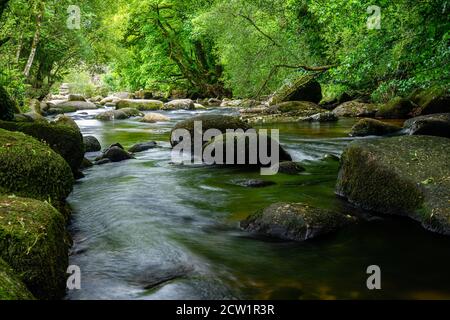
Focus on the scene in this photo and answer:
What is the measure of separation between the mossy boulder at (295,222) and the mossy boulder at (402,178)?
790mm

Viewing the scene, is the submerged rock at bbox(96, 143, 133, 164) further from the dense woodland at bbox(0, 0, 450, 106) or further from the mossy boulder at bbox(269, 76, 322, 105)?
the mossy boulder at bbox(269, 76, 322, 105)

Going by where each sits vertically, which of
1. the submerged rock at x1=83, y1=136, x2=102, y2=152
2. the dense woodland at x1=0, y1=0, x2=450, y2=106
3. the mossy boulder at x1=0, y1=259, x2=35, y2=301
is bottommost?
the mossy boulder at x1=0, y1=259, x2=35, y2=301

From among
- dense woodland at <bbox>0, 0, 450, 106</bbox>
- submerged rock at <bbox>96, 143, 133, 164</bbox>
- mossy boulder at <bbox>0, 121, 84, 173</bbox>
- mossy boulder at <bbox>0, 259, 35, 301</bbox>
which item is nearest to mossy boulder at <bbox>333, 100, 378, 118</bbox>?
dense woodland at <bbox>0, 0, 450, 106</bbox>

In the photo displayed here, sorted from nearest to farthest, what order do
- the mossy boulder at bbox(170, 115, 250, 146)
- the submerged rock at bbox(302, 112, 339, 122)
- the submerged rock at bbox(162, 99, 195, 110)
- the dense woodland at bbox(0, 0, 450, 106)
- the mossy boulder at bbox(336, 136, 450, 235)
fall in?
the mossy boulder at bbox(336, 136, 450, 235)
the dense woodland at bbox(0, 0, 450, 106)
the mossy boulder at bbox(170, 115, 250, 146)
the submerged rock at bbox(302, 112, 339, 122)
the submerged rock at bbox(162, 99, 195, 110)

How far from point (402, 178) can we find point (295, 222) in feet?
5.39

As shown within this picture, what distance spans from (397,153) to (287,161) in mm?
3538

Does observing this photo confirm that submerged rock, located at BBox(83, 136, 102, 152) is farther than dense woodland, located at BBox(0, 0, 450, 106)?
Yes

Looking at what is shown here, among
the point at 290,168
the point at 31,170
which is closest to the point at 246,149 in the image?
the point at 290,168

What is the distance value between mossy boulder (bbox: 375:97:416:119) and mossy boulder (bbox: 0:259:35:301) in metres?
16.5

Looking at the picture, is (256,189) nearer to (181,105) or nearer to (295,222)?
(295,222)

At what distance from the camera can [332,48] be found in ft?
46.8

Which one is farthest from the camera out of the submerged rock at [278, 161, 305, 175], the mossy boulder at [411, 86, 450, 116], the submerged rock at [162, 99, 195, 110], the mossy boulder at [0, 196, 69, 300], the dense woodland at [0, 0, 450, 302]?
the submerged rock at [162, 99, 195, 110]

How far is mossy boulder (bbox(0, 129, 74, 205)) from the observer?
523 centimetres

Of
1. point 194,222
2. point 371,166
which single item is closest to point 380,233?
point 371,166
